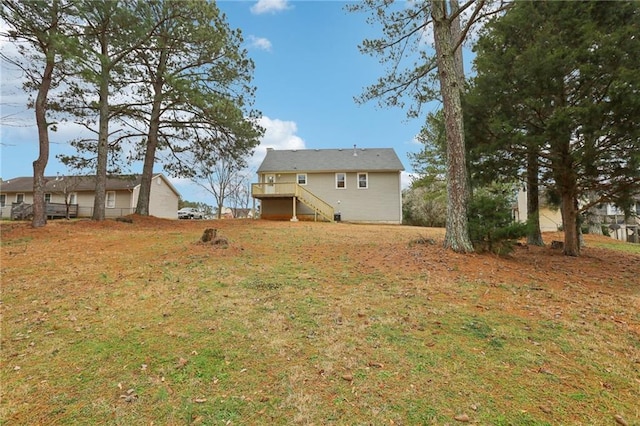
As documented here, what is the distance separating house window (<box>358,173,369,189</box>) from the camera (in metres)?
22.8

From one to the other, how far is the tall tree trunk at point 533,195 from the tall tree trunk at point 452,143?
1.35 m

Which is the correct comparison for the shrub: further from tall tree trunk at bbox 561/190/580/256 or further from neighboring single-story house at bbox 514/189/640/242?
neighboring single-story house at bbox 514/189/640/242

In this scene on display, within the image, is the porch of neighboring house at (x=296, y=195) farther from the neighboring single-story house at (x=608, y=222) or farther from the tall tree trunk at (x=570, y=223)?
the tall tree trunk at (x=570, y=223)

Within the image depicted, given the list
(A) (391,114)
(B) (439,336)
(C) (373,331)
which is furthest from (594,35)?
(C) (373,331)

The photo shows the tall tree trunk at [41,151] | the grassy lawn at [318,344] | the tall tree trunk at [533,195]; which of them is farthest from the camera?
the tall tree trunk at [41,151]

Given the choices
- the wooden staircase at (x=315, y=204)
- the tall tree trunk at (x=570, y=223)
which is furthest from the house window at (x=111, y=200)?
the tall tree trunk at (x=570, y=223)

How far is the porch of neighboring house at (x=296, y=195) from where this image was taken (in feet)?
66.5

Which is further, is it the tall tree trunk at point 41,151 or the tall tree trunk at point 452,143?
the tall tree trunk at point 41,151

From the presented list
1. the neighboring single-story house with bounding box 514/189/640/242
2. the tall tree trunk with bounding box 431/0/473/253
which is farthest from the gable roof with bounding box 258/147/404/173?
the tall tree trunk with bounding box 431/0/473/253

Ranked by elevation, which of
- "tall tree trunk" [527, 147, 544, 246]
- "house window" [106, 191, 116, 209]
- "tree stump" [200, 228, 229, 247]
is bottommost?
"tree stump" [200, 228, 229, 247]

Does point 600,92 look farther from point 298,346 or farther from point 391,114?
point 298,346

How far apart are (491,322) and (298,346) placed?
2.35m

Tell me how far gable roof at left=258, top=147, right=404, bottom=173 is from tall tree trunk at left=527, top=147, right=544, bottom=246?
1299 cm

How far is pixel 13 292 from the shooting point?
15.9ft
